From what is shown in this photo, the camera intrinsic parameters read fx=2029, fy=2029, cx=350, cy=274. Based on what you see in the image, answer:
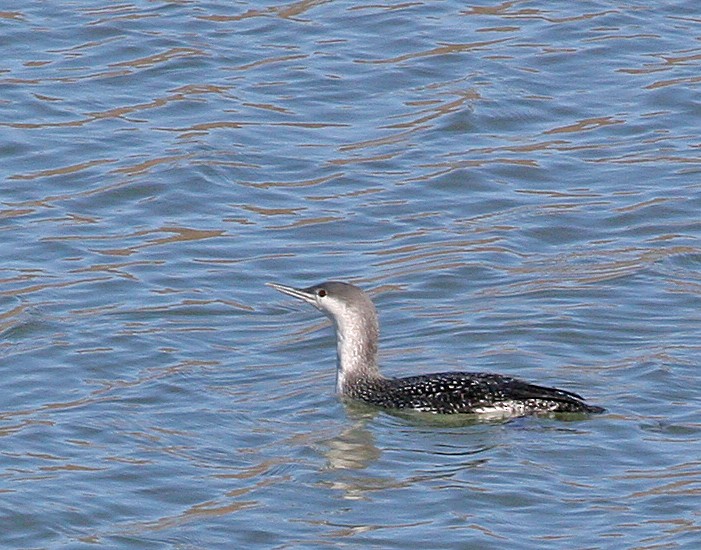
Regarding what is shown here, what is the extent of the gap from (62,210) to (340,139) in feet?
8.05

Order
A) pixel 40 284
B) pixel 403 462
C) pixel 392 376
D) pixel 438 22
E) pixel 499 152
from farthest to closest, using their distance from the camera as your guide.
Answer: pixel 438 22 → pixel 499 152 → pixel 40 284 → pixel 392 376 → pixel 403 462

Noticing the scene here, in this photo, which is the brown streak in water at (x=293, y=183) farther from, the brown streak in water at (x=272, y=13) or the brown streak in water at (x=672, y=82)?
the brown streak in water at (x=272, y=13)

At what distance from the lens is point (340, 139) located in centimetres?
1577

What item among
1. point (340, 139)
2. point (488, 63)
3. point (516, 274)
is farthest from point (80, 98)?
point (516, 274)

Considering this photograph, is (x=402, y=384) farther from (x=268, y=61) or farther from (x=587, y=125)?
(x=268, y=61)

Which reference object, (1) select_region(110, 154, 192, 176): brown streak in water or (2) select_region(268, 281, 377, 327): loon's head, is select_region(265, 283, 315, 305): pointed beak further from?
(1) select_region(110, 154, 192, 176): brown streak in water

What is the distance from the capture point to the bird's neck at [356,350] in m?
11.8

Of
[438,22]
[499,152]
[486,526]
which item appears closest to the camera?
[486,526]

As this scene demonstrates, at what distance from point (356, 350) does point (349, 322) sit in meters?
0.18

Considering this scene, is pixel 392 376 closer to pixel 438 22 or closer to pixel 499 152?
pixel 499 152

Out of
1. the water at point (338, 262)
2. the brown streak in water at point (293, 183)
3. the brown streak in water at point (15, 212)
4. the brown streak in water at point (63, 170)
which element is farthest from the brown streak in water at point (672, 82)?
the brown streak in water at point (15, 212)

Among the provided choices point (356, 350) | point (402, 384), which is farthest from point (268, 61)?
point (402, 384)

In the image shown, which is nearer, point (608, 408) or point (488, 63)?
point (608, 408)

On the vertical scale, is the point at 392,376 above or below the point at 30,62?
below
